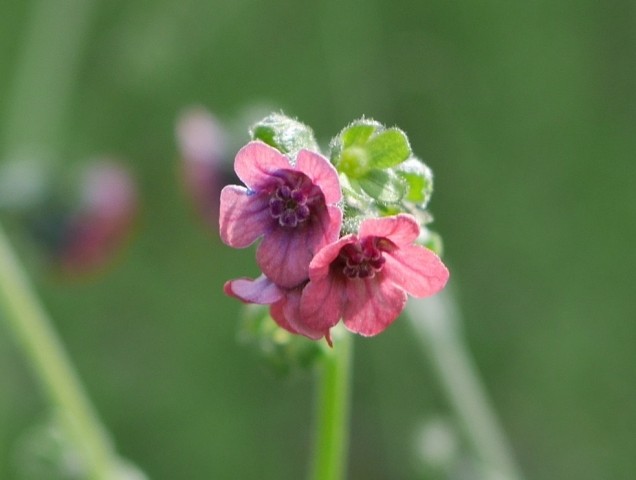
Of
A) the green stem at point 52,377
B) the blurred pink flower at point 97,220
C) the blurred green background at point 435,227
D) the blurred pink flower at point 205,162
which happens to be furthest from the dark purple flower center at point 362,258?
the blurred green background at point 435,227

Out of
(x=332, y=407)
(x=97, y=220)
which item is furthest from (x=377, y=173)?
(x=97, y=220)

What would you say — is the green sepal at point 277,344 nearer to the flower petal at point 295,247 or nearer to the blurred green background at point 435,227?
the flower petal at point 295,247

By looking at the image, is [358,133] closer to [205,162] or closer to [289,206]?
[289,206]

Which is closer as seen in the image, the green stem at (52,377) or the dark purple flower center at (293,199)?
the dark purple flower center at (293,199)

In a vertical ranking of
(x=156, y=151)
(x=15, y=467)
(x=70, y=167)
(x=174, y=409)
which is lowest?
(x=15, y=467)

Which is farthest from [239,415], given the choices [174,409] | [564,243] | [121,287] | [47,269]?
[564,243]

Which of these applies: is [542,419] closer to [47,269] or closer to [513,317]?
[513,317]

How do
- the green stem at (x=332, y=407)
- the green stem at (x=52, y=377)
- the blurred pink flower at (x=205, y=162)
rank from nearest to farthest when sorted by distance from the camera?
the green stem at (x=332, y=407) < the green stem at (x=52, y=377) < the blurred pink flower at (x=205, y=162)
